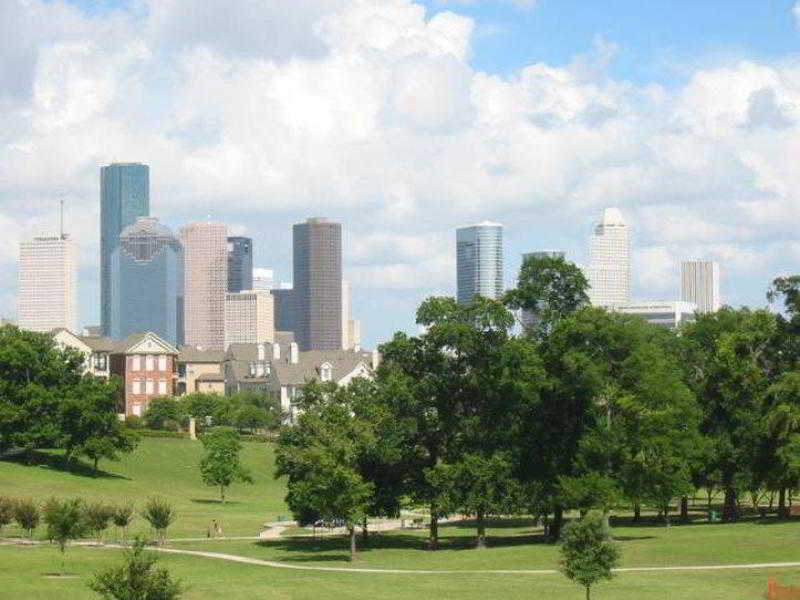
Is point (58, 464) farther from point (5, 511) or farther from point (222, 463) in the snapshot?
point (5, 511)

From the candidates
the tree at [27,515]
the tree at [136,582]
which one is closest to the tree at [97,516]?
the tree at [27,515]

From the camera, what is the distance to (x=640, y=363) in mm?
92188

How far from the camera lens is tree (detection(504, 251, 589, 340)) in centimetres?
9638

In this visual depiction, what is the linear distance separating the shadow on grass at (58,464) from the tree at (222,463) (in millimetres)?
8143

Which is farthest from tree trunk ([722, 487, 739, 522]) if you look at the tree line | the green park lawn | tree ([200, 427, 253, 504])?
tree ([200, 427, 253, 504])

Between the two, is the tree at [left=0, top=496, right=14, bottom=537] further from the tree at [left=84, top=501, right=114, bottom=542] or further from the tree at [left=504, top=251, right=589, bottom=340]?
the tree at [left=504, top=251, right=589, bottom=340]

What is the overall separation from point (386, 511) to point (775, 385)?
24.3 m

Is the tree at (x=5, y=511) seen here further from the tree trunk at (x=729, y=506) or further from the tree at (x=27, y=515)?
the tree trunk at (x=729, y=506)

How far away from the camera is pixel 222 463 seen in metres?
129

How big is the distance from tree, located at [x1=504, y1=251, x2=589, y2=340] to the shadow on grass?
47.6 m

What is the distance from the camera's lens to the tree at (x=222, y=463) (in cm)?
12794

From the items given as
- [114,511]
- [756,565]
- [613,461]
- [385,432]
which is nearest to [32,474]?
[114,511]

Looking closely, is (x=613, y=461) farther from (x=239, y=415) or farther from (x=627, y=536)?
(x=239, y=415)

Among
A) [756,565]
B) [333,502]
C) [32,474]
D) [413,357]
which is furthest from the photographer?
[32,474]
